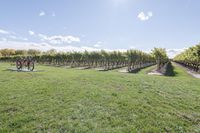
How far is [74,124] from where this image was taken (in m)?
5.77

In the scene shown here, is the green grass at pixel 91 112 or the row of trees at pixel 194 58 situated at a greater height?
the row of trees at pixel 194 58

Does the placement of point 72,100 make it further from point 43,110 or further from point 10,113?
point 10,113

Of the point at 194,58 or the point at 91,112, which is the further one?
the point at 194,58

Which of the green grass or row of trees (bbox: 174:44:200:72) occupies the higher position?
row of trees (bbox: 174:44:200:72)

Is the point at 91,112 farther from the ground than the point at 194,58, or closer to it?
closer to it

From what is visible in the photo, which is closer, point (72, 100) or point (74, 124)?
point (74, 124)

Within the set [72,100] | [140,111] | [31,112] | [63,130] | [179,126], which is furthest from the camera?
[72,100]

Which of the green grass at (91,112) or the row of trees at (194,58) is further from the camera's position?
the row of trees at (194,58)

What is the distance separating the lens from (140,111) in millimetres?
7293

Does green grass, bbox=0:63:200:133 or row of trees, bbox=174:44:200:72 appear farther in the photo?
row of trees, bbox=174:44:200:72

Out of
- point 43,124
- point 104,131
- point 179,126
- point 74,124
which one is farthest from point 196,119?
point 43,124

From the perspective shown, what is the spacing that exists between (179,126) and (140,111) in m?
1.51

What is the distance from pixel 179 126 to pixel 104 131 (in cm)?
245

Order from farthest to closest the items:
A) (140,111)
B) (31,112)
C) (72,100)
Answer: (72,100) → (140,111) → (31,112)
